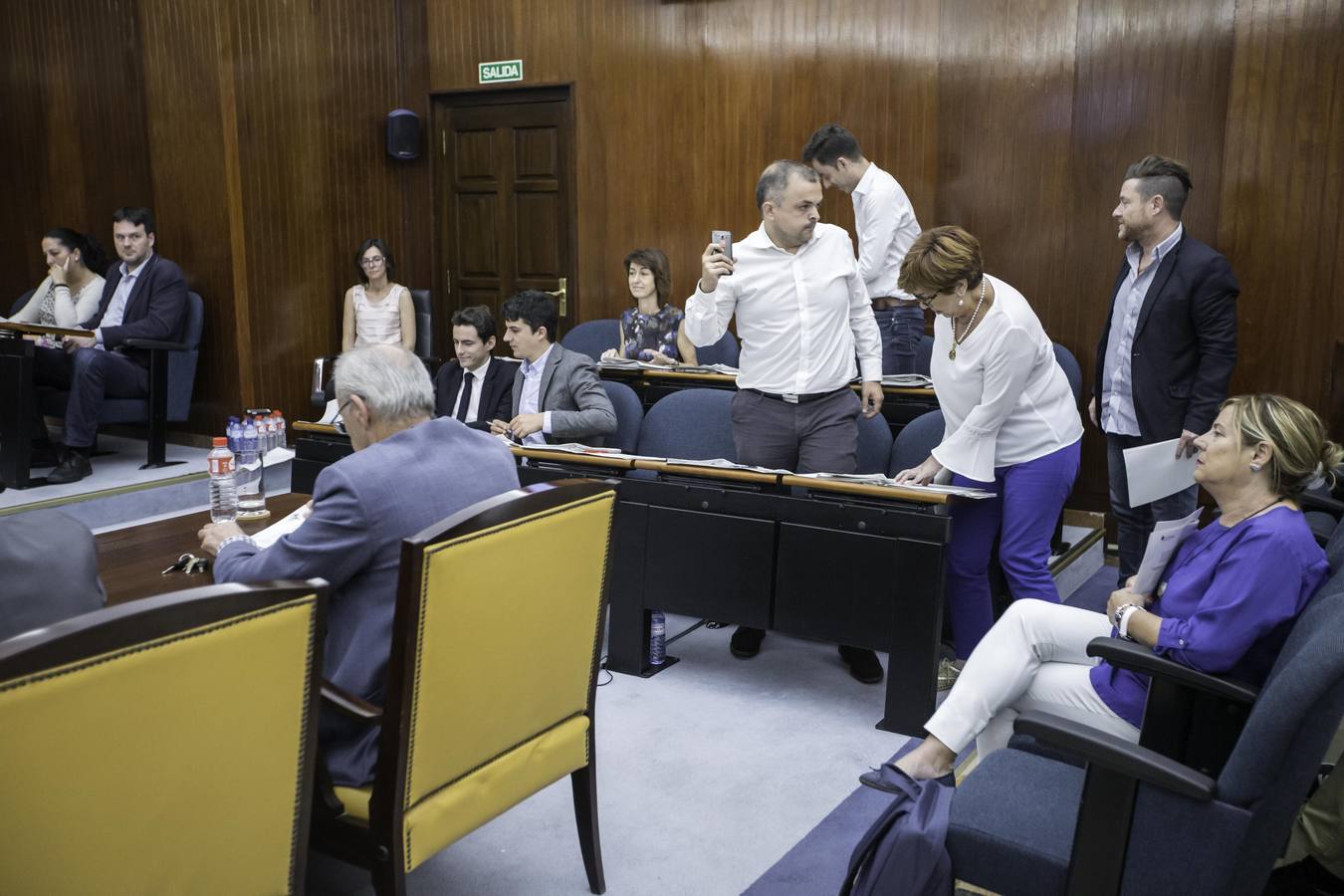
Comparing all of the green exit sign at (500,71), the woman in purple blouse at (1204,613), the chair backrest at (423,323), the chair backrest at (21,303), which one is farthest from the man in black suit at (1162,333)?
the chair backrest at (21,303)

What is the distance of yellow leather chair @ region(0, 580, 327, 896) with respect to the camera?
125cm

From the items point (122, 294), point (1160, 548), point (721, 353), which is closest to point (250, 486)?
point (1160, 548)

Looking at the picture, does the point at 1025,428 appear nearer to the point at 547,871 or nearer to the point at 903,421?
the point at 903,421

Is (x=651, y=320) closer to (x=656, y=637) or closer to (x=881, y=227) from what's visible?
(x=881, y=227)

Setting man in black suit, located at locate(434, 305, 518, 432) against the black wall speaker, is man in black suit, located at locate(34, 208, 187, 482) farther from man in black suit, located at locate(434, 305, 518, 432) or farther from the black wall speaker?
man in black suit, located at locate(434, 305, 518, 432)

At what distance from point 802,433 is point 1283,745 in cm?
216

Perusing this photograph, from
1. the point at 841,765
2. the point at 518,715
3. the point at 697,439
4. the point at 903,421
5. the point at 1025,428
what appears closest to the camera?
the point at 518,715

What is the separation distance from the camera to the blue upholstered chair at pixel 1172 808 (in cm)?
160

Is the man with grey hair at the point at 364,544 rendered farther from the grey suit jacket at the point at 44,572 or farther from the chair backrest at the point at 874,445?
the chair backrest at the point at 874,445

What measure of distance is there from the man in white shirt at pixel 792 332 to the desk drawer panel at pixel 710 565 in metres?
0.42

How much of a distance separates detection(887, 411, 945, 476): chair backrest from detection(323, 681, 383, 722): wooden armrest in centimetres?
231

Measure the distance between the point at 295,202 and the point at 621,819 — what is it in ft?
16.3

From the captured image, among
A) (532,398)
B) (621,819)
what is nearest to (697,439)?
(532,398)

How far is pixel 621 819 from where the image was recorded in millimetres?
2697
